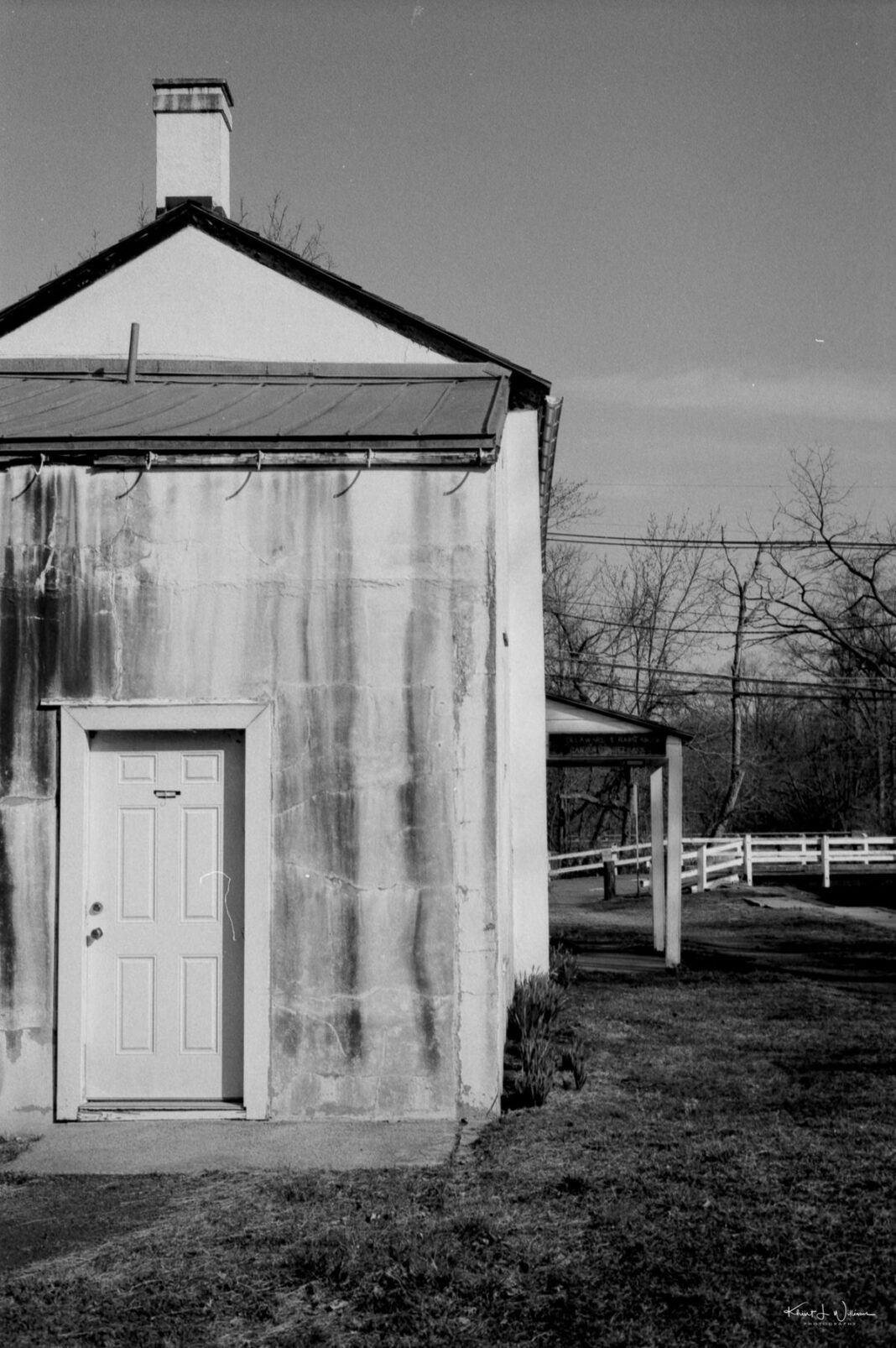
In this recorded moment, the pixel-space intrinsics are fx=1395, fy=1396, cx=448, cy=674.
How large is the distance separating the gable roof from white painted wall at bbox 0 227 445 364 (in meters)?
0.07

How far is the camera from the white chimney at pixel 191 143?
12492 mm

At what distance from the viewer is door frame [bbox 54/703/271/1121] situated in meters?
8.14

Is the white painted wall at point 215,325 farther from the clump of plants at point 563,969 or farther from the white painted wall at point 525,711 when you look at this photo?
the clump of plants at point 563,969

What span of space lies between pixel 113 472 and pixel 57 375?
10.00 feet

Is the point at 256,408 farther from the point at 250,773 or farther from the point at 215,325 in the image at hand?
the point at 250,773

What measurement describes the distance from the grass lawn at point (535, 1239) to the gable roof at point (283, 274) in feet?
18.9

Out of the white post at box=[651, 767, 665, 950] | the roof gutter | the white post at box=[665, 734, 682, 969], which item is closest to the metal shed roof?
the roof gutter

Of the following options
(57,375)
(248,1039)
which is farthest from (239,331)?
(248,1039)

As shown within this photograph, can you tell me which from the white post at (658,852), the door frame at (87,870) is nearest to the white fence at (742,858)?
the white post at (658,852)

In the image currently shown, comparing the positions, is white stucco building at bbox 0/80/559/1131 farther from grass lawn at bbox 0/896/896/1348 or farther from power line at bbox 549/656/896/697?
power line at bbox 549/656/896/697

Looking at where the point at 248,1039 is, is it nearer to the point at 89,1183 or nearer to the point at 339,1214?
the point at 89,1183

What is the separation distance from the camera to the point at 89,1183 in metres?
6.97

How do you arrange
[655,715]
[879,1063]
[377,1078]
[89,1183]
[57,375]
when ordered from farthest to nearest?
1. [655,715]
2. [57,375]
3. [879,1063]
4. [377,1078]
5. [89,1183]

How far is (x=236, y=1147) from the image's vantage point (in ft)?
24.9
